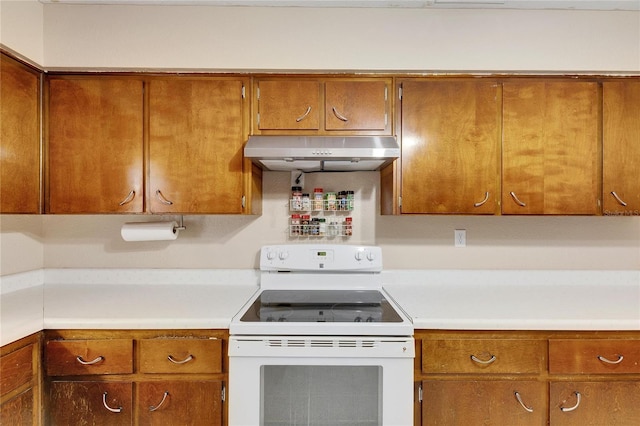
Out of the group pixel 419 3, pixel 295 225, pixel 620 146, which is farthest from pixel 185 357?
Answer: pixel 620 146

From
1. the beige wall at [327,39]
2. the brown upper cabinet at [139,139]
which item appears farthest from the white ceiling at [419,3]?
the brown upper cabinet at [139,139]

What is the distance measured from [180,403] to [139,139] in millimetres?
1249

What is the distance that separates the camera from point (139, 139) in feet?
5.77

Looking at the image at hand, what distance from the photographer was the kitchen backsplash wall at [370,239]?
2.09 meters

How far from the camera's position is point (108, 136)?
1753mm

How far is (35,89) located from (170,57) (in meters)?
0.67

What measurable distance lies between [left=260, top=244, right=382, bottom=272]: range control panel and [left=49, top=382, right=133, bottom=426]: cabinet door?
89 cm

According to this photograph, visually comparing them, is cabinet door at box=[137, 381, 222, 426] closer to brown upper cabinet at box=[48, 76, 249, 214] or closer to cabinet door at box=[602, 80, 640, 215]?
brown upper cabinet at box=[48, 76, 249, 214]

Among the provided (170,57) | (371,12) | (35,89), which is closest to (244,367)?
(170,57)

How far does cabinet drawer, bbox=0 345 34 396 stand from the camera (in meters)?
1.24

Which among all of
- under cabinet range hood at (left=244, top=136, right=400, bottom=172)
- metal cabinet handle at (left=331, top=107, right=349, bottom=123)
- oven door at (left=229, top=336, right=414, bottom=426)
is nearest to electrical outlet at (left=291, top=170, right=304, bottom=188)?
under cabinet range hood at (left=244, top=136, right=400, bottom=172)

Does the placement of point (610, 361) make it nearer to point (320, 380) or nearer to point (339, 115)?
point (320, 380)

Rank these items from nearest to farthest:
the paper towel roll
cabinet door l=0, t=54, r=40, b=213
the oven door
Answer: the oven door, cabinet door l=0, t=54, r=40, b=213, the paper towel roll

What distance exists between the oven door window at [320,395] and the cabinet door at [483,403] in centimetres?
22
